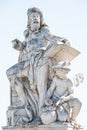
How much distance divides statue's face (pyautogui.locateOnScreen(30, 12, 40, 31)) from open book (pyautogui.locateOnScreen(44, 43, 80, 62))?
831 millimetres

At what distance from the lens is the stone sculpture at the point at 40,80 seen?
11.3 metres

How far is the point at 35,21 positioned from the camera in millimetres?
12227

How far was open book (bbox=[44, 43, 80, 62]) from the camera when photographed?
11.5 m

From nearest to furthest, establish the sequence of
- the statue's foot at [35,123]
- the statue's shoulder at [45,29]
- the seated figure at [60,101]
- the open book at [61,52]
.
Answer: the seated figure at [60,101]
the statue's foot at [35,123]
the open book at [61,52]
the statue's shoulder at [45,29]

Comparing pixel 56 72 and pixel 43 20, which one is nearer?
pixel 56 72

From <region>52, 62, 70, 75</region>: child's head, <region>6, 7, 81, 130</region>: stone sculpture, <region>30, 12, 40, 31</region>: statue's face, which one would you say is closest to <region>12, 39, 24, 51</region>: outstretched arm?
<region>6, 7, 81, 130</region>: stone sculpture

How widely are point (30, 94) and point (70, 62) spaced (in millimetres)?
1256

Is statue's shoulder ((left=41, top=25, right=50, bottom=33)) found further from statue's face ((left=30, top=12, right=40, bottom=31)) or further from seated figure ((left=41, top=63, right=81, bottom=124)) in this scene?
seated figure ((left=41, top=63, right=81, bottom=124))

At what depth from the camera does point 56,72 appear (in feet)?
37.7

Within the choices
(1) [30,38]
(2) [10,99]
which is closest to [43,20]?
(1) [30,38]

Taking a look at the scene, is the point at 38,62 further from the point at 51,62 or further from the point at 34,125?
the point at 34,125

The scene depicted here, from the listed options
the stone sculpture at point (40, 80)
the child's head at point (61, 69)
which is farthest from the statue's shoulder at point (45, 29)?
the child's head at point (61, 69)

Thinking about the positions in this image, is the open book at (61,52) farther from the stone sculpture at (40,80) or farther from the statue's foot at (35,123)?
the statue's foot at (35,123)

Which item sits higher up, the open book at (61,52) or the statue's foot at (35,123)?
the open book at (61,52)
